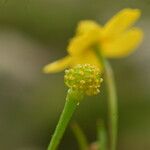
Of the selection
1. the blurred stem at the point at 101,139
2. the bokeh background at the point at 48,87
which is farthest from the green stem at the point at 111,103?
the bokeh background at the point at 48,87

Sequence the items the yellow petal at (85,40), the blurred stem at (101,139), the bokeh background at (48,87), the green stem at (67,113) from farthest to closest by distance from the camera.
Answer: the bokeh background at (48,87) → the yellow petal at (85,40) → the blurred stem at (101,139) → the green stem at (67,113)

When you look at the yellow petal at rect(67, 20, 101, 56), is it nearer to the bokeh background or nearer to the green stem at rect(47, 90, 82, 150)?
the green stem at rect(47, 90, 82, 150)

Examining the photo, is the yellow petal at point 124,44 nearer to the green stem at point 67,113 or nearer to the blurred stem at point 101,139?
the blurred stem at point 101,139

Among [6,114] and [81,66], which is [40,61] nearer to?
[6,114]

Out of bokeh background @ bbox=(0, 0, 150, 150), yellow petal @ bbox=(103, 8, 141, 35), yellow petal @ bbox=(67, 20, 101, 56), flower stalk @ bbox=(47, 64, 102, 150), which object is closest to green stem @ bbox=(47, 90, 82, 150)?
flower stalk @ bbox=(47, 64, 102, 150)

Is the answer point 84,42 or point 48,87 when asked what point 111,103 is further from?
point 48,87

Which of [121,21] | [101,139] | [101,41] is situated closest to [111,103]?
[101,139]

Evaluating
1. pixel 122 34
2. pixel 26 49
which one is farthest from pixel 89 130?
pixel 122 34
